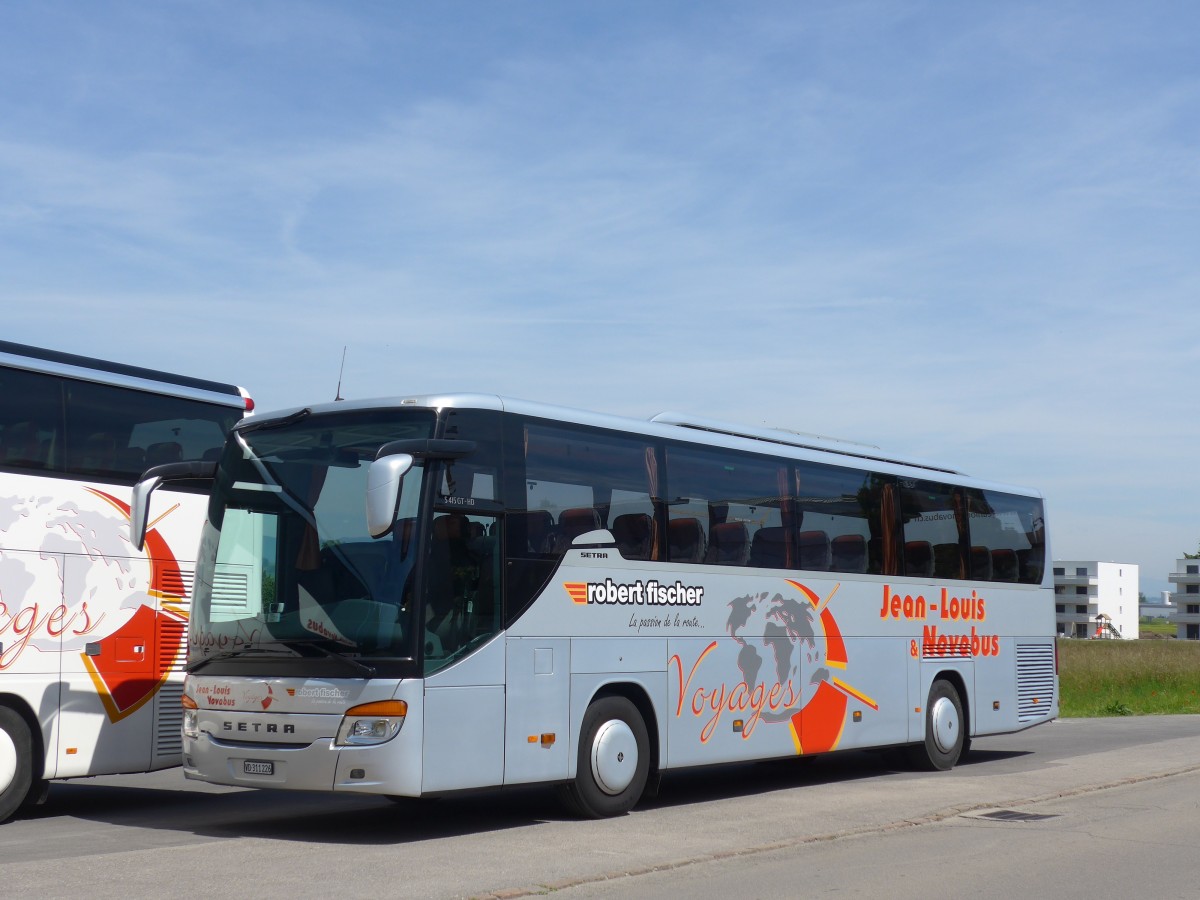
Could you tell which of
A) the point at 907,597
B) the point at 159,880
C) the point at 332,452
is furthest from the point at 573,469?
the point at 907,597

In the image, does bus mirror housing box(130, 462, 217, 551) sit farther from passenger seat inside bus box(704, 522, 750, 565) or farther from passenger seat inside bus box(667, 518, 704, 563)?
passenger seat inside bus box(704, 522, 750, 565)

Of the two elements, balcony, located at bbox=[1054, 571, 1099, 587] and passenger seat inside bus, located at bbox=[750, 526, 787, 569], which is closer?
passenger seat inside bus, located at bbox=[750, 526, 787, 569]

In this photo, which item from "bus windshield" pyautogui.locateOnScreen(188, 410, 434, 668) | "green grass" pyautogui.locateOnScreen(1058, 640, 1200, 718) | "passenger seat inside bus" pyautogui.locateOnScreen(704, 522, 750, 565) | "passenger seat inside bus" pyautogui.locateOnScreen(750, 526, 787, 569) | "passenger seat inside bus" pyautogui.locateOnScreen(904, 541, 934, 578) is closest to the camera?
"bus windshield" pyautogui.locateOnScreen(188, 410, 434, 668)

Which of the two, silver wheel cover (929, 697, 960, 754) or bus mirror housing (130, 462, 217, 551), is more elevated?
bus mirror housing (130, 462, 217, 551)

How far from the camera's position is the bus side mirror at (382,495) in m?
9.27

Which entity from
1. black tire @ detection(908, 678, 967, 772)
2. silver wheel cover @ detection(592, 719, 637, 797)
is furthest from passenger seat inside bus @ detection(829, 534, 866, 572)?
silver wheel cover @ detection(592, 719, 637, 797)

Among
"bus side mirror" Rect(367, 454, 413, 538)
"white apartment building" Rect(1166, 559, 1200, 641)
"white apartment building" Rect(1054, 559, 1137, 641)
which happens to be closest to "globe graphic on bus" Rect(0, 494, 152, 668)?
"bus side mirror" Rect(367, 454, 413, 538)

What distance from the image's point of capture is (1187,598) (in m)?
160

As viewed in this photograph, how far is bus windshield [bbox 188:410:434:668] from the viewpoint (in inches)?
402

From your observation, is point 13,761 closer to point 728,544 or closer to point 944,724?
point 728,544

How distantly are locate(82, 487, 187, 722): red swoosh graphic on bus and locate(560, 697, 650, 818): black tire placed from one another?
402 cm

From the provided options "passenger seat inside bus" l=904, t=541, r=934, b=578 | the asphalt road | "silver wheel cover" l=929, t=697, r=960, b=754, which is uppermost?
"passenger seat inside bus" l=904, t=541, r=934, b=578

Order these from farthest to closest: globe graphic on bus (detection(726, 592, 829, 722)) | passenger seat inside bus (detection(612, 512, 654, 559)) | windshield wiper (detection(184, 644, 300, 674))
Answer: globe graphic on bus (detection(726, 592, 829, 722))
passenger seat inside bus (detection(612, 512, 654, 559))
windshield wiper (detection(184, 644, 300, 674))

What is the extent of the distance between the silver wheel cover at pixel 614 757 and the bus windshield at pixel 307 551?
2454mm
